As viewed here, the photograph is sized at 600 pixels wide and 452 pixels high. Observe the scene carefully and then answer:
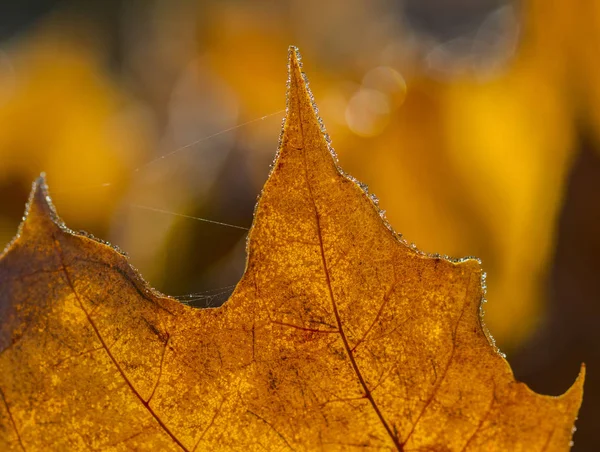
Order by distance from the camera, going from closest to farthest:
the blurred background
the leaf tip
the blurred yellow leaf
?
the leaf tip
the blurred background
the blurred yellow leaf

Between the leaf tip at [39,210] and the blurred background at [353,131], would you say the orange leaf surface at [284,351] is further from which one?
the blurred background at [353,131]

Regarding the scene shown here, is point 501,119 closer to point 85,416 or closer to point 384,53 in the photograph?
point 384,53

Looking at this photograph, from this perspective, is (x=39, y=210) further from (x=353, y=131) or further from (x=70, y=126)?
(x=70, y=126)

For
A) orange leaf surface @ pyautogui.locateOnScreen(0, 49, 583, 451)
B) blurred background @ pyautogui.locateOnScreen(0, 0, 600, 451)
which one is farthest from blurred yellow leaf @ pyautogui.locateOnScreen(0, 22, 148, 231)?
orange leaf surface @ pyautogui.locateOnScreen(0, 49, 583, 451)

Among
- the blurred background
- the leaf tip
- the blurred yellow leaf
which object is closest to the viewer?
the leaf tip

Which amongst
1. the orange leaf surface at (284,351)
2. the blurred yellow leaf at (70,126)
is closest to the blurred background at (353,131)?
the blurred yellow leaf at (70,126)

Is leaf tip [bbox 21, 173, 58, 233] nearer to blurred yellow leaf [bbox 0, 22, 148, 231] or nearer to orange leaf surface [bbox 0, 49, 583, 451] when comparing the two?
orange leaf surface [bbox 0, 49, 583, 451]

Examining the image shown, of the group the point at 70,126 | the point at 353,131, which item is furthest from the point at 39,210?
the point at 70,126
